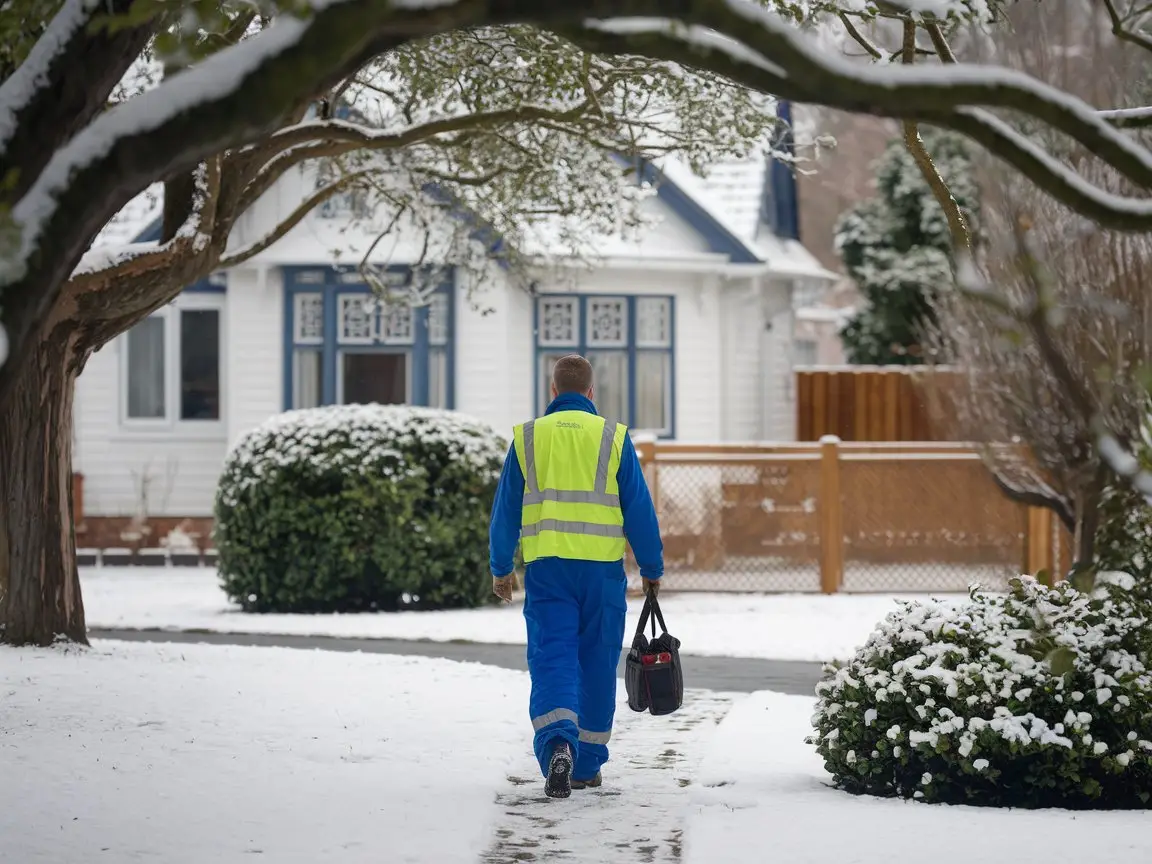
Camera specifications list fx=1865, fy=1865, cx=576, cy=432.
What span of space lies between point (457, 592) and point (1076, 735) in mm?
10342

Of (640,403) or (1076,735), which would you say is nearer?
(1076,735)

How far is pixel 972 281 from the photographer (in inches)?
156

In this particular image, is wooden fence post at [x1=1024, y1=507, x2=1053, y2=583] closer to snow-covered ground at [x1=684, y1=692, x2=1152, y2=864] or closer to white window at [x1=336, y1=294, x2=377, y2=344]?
white window at [x1=336, y1=294, x2=377, y2=344]

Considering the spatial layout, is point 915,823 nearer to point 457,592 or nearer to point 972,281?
point 972,281

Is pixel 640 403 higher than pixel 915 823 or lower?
higher

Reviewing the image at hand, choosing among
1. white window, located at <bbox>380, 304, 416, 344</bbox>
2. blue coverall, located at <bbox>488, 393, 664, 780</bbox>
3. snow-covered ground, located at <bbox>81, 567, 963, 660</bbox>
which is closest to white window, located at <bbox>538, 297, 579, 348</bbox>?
white window, located at <bbox>380, 304, 416, 344</bbox>

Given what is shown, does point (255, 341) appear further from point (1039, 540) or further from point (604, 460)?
point (604, 460)

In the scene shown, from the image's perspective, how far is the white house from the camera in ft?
→ 75.3

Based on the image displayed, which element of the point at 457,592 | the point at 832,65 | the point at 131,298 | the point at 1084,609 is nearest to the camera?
the point at 832,65

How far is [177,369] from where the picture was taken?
24078 mm

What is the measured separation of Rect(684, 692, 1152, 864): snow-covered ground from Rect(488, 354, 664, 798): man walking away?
0.63 m

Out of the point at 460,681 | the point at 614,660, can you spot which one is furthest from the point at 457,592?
the point at 614,660

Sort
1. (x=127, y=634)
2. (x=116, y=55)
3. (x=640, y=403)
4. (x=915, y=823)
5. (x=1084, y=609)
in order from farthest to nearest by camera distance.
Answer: (x=640, y=403), (x=127, y=634), (x=1084, y=609), (x=915, y=823), (x=116, y=55)

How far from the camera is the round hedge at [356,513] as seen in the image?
653 inches
